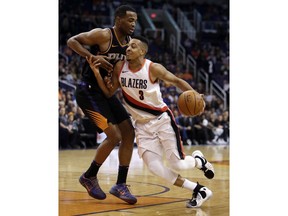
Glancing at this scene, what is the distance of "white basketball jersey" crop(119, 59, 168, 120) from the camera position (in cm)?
594

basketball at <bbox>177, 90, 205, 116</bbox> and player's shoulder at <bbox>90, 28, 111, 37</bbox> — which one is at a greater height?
player's shoulder at <bbox>90, 28, 111, 37</bbox>

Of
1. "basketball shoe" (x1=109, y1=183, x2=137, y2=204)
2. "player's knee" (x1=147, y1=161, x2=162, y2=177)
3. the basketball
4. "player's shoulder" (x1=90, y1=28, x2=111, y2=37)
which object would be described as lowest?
"basketball shoe" (x1=109, y1=183, x2=137, y2=204)

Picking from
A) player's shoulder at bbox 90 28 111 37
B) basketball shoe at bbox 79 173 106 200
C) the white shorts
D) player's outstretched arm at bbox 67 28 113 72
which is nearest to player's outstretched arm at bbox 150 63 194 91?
the white shorts

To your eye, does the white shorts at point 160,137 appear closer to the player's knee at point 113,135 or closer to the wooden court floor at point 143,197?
the player's knee at point 113,135

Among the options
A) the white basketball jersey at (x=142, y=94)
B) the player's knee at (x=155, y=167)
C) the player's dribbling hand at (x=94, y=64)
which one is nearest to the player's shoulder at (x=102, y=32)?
the player's dribbling hand at (x=94, y=64)

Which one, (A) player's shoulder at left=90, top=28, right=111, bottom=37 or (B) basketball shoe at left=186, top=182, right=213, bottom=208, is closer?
(B) basketball shoe at left=186, top=182, right=213, bottom=208

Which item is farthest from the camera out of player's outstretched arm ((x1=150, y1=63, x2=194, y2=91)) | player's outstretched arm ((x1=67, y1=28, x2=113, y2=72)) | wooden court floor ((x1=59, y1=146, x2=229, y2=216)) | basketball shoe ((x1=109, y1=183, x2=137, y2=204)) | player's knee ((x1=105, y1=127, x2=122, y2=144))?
player's knee ((x1=105, y1=127, x2=122, y2=144))

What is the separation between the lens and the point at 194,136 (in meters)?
18.2

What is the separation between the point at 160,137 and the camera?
5.91m

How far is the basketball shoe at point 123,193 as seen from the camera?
6.07 metres

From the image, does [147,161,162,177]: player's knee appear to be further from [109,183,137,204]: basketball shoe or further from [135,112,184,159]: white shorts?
[109,183,137,204]: basketball shoe
